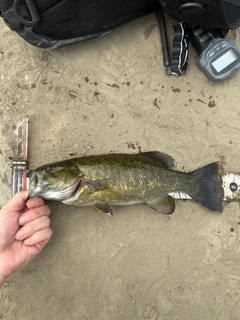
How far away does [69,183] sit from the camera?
2584mm

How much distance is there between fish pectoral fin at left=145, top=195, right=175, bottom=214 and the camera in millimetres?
2871

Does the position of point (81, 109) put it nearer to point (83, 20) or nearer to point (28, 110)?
point (28, 110)

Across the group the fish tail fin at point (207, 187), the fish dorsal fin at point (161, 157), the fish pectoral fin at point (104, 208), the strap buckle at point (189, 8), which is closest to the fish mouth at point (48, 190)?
the fish pectoral fin at point (104, 208)

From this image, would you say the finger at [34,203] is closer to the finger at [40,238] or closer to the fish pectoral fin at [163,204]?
the finger at [40,238]

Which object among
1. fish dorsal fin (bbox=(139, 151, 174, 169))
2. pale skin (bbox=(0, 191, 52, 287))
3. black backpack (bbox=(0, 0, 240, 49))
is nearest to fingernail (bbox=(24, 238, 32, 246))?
pale skin (bbox=(0, 191, 52, 287))

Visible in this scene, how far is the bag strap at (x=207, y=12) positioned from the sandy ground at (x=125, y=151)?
472 mm

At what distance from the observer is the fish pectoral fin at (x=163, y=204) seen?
2.87 meters

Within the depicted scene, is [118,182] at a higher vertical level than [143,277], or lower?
higher

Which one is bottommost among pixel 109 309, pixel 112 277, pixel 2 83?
pixel 109 309

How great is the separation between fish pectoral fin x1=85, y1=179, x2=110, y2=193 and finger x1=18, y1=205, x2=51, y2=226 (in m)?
0.45

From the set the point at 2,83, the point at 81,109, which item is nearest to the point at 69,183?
the point at 81,109

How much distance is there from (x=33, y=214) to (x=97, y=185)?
22.6 inches

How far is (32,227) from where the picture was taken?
8.71ft

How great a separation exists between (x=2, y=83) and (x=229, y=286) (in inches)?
112
